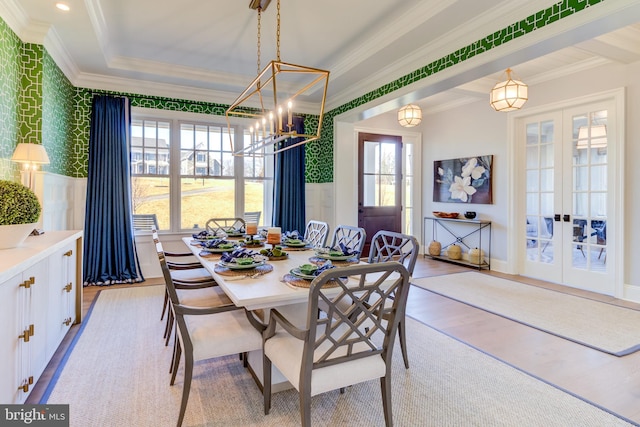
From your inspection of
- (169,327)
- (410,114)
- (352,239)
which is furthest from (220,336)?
(410,114)

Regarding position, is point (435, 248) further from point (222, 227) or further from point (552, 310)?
point (222, 227)

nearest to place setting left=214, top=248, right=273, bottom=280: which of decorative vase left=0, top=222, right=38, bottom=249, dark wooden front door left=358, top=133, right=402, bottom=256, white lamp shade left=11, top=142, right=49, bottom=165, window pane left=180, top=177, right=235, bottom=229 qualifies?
decorative vase left=0, top=222, right=38, bottom=249

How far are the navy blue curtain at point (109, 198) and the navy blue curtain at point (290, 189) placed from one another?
2.08m

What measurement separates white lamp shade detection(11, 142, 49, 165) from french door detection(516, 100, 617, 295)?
588 cm

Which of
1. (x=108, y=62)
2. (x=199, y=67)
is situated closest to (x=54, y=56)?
(x=108, y=62)

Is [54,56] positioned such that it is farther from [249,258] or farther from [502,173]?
[502,173]

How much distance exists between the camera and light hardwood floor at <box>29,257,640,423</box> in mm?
2123

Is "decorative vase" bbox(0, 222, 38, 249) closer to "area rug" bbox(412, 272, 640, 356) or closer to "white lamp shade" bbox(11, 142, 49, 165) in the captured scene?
"white lamp shade" bbox(11, 142, 49, 165)

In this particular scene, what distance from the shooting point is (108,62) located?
411cm

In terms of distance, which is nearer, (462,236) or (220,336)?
(220,336)

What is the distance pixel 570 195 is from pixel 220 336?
15.9ft

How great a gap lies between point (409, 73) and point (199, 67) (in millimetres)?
2733

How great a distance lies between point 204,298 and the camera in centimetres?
239

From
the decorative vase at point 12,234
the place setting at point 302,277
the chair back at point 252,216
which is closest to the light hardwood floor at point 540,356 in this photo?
the decorative vase at point 12,234
